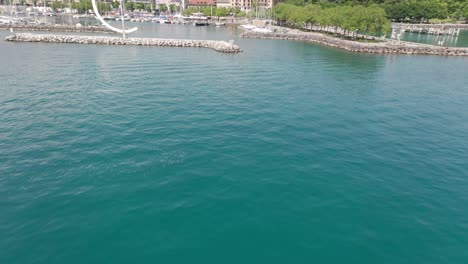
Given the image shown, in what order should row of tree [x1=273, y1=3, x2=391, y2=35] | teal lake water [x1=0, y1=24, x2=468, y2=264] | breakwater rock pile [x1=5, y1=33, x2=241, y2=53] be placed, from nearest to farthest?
teal lake water [x1=0, y1=24, x2=468, y2=264], breakwater rock pile [x1=5, y1=33, x2=241, y2=53], row of tree [x1=273, y1=3, x2=391, y2=35]

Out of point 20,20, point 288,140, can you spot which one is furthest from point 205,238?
point 20,20

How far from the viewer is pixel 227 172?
27.4 m

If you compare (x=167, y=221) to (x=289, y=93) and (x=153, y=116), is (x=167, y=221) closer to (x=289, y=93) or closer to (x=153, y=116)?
(x=153, y=116)

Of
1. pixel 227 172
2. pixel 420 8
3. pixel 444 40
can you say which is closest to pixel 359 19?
pixel 444 40

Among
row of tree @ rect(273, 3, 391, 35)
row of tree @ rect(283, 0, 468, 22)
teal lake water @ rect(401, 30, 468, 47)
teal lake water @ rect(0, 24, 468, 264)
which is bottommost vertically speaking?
teal lake water @ rect(0, 24, 468, 264)

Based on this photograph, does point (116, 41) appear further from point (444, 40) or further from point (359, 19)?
→ point (444, 40)

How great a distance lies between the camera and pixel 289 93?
51.9 meters

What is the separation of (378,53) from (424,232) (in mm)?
88994

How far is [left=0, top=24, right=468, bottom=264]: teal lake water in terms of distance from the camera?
19531 millimetres

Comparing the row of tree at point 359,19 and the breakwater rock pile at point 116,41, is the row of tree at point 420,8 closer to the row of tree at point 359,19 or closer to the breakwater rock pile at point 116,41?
the row of tree at point 359,19

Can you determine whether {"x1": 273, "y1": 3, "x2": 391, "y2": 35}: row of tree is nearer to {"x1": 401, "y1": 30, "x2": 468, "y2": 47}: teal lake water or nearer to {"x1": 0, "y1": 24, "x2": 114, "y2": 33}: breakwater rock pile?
{"x1": 401, "y1": 30, "x2": 468, "y2": 47}: teal lake water

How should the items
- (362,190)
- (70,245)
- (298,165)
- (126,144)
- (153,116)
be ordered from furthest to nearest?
(153,116) → (126,144) → (298,165) → (362,190) → (70,245)

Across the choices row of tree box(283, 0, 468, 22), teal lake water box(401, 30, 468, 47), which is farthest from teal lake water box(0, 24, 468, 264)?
row of tree box(283, 0, 468, 22)

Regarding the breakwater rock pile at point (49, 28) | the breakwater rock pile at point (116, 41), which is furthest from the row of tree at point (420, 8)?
the breakwater rock pile at point (49, 28)
